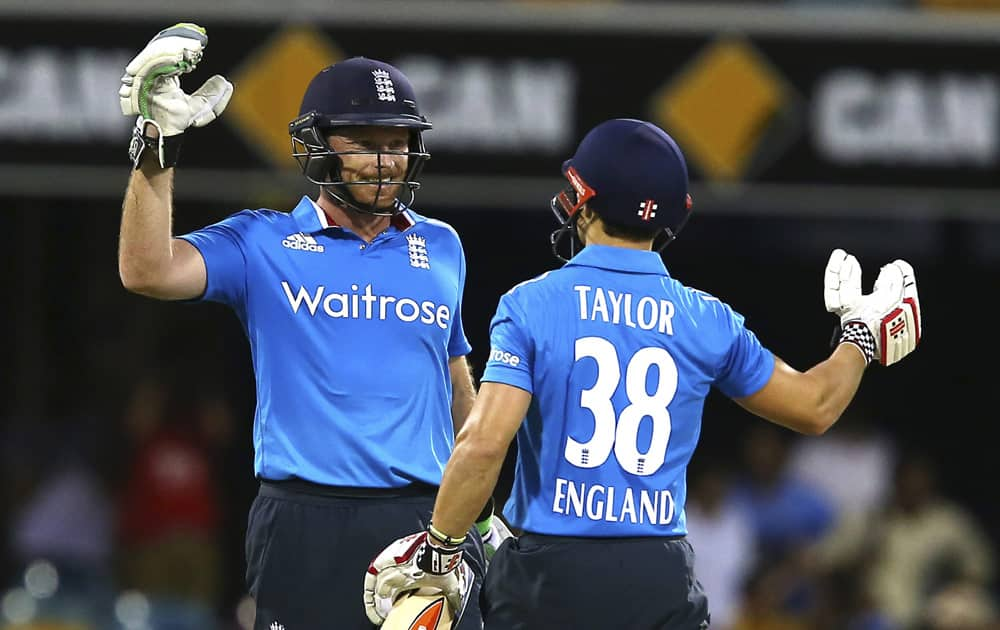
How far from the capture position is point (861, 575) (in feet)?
35.0

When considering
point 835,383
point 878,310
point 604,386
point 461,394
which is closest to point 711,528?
point 461,394

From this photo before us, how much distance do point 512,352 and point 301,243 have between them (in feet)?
2.63

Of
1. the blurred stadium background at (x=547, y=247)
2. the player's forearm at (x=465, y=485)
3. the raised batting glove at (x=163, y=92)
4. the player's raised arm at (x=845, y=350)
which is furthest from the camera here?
the blurred stadium background at (x=547, y=247)

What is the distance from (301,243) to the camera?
4.77 m

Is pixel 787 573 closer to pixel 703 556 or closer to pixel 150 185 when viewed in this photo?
pixel 703 556

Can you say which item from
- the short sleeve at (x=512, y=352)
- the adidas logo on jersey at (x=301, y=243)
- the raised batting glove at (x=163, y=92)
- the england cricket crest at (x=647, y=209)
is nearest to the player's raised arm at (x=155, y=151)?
the raised batting glove at (x=163, y=92)

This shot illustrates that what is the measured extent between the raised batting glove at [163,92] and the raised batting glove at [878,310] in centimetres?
166

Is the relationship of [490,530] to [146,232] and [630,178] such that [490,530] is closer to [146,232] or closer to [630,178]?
[630,178]

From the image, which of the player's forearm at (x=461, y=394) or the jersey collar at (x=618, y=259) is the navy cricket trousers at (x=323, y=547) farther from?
the jersey collar at (x=618, y=259)

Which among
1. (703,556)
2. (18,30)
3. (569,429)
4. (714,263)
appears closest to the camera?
(569,429)

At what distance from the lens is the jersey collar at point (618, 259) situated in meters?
4.40

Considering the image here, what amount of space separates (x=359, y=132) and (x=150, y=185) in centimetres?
60

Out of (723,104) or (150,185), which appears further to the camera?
(723,104)

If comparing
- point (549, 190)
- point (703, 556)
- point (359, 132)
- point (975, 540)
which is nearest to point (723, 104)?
point (549, 190)
